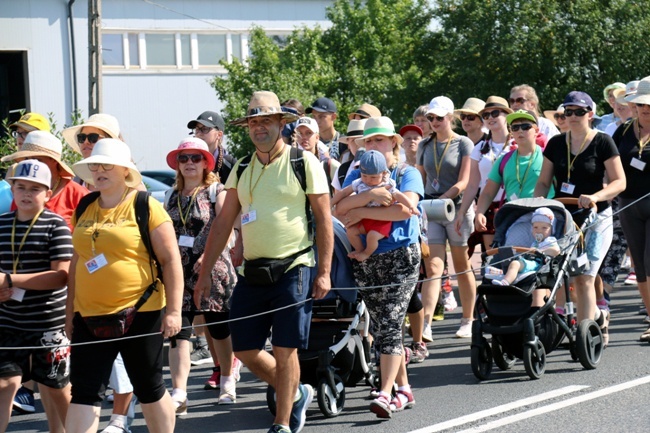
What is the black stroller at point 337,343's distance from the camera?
760cm

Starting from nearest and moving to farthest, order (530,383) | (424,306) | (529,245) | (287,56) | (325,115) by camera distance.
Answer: (530,383) → (529,245) → (424,306) → (325,115) → (287,56)

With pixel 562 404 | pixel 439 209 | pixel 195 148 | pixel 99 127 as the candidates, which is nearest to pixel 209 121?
pixel 195 148

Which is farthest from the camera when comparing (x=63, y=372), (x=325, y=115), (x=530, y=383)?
(x=325, y=115)

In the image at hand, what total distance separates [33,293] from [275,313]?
1.38 meters

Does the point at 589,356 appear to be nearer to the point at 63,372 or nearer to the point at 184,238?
the point at 184,238

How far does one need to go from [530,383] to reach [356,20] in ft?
115

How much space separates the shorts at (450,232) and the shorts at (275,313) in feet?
11.9

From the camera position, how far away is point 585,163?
9250 millimetres

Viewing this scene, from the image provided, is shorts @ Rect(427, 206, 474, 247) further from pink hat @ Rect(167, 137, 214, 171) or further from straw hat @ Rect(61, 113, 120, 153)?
straw hat @ Rect(61, 113, 120, 153)

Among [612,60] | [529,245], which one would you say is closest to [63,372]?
[529,245]

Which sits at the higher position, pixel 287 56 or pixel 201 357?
pixel 287 56

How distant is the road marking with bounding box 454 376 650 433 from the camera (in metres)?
7.04

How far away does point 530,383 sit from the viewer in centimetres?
823

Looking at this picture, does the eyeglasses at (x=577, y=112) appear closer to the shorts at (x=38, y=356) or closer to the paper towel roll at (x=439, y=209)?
the paper towel roll at (x=439, y=209)
